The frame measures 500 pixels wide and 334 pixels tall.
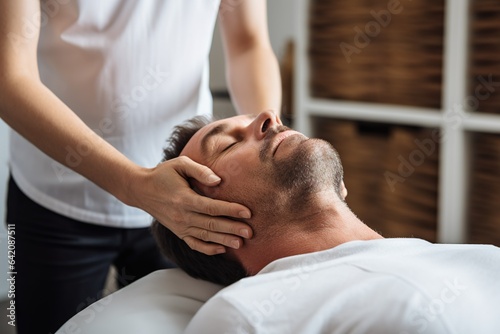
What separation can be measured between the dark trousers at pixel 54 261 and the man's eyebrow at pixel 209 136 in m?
0.30

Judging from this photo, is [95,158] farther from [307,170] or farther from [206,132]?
[307,170]

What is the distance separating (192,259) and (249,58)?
58 cm

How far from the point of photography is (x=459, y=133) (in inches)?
100.0

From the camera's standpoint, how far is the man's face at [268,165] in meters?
1.38

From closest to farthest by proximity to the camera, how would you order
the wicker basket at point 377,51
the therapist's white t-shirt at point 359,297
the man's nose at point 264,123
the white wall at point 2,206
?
1. the therapist's white t-shirt at point 359,297
2. the man's nose at point 264,123
3. the white wall at point 2,206
4. the wicker basket at point 377,51

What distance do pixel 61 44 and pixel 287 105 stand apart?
1.83 m

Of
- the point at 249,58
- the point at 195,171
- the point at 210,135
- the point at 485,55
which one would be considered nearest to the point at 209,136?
the point at 210,135

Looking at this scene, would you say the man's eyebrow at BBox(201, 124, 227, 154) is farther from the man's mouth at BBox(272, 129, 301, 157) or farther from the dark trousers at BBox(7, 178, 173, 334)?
the dark trousers at BBox(7, 178, 173, 334)

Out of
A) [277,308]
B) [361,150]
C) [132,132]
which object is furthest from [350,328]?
[361,150]

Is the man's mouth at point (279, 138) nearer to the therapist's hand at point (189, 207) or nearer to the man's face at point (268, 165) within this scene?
the man's face at point (268, 165)

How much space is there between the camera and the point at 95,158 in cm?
132

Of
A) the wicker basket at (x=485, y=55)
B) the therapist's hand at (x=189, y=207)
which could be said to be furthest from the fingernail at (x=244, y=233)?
the wicker basket at (x=485, y=55)

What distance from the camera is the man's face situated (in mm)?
1380

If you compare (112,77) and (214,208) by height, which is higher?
(112,77)
